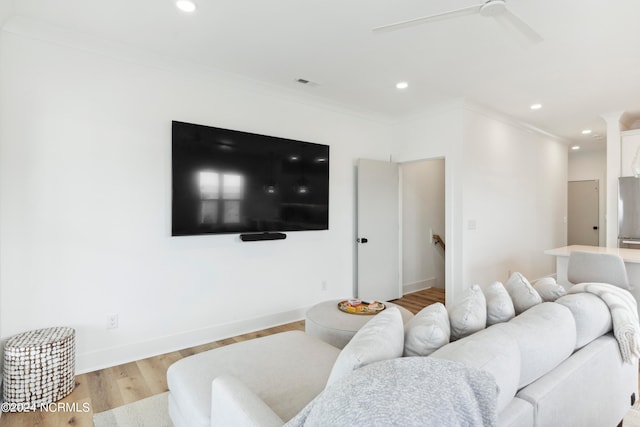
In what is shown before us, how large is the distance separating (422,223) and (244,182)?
3.26 m

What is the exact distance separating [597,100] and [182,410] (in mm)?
5344

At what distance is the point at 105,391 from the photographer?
2.40 metres

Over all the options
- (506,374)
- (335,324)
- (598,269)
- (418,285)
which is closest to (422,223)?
(418,285)

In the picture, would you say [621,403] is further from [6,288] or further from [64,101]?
[64,101]

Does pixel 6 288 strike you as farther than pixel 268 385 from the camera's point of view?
Yes

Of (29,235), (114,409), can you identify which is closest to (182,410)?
(114,409)

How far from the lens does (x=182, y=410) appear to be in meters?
1.60

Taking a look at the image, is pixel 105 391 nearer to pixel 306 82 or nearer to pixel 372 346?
pixel 372 346

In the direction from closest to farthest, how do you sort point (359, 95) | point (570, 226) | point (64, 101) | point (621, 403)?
point (621, 403)
point (64, 101)
point (359, 95)
point (570, 226)

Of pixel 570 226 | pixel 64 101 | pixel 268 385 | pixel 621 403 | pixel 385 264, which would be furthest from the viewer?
pixel 570 226

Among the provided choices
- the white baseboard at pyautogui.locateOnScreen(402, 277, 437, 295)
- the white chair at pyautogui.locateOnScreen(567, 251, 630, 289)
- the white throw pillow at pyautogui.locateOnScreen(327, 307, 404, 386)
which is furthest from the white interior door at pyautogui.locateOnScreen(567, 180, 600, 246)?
the white throw pillow at pyautogui.locateOnScreen(327, 307, 404, 386)

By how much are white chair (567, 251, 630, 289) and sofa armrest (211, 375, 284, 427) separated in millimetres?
3376

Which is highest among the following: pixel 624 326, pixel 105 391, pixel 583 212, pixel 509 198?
pixel 509 198

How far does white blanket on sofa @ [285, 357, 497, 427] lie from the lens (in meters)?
0.83
